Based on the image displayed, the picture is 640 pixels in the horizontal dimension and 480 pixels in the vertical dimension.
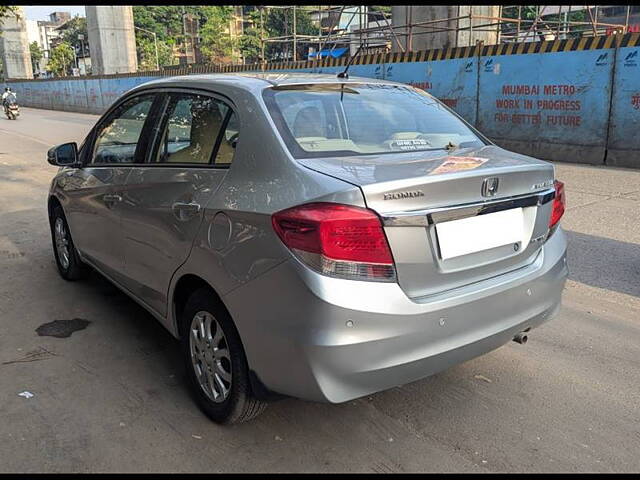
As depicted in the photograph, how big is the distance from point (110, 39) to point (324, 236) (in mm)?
43138

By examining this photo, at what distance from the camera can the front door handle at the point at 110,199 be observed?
3652 mm

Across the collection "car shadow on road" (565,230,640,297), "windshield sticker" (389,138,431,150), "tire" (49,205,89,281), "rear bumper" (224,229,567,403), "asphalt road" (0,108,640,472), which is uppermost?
"windshield sticker" (389,138,431,150)

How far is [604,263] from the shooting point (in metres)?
5.48

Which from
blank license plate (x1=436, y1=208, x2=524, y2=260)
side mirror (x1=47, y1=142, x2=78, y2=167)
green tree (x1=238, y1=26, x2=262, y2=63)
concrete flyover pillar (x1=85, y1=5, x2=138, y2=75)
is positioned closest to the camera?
blank license plate (x1=436, y1=208, x2=524, y2=260)

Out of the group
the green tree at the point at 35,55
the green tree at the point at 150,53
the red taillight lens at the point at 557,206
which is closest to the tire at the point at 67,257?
the red taillight lens at the point at 557,206

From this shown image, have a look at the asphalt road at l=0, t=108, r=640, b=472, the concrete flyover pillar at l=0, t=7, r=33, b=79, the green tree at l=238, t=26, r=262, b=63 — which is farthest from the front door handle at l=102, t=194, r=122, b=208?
the green tree at l=238, t=26, r=262, b=63

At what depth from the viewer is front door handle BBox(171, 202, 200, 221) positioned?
2.86 m

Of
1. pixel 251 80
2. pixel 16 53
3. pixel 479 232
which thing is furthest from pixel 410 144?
pixel 16 53

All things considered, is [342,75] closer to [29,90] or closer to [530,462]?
[530,462]

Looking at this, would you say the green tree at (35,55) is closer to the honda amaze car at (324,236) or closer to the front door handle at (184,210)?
the honda amaze car at (324,236)

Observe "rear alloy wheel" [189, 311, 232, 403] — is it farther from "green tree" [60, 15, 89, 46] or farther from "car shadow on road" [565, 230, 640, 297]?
"green tree" [60, 15, 89, 46]

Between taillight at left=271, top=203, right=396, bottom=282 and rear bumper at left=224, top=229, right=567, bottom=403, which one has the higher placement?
taillight at left=271, top=203, right=396, bottom=282

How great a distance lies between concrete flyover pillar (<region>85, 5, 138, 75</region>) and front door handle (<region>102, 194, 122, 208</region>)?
40737mm

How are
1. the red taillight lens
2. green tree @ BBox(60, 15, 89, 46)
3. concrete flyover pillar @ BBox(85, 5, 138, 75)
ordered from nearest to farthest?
1. the red taillight lens
2. concrete flyover pillar @ BBox(85, 5, 138, 75)
3. green tree @ BBox(60, 15, 89, 46)
